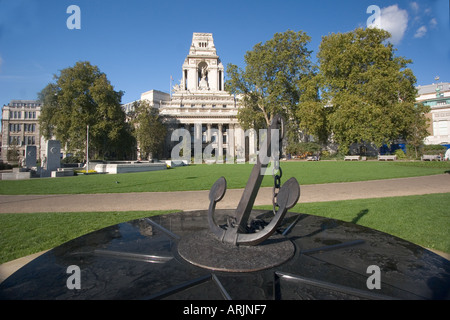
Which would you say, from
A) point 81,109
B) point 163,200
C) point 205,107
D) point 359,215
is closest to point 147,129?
point 81,109

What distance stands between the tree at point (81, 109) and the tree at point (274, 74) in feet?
66.8

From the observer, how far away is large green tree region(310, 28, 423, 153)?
32.1 metres

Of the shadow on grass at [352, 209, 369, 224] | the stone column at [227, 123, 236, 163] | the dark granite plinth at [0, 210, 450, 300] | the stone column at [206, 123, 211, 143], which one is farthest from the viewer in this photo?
the stone column at [206, 123, 211, 143]

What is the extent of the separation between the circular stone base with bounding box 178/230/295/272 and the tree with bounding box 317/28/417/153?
33982 millimetres

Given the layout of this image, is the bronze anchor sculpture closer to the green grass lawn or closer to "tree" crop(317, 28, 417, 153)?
the green grass lawn

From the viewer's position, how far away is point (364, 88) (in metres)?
33.9

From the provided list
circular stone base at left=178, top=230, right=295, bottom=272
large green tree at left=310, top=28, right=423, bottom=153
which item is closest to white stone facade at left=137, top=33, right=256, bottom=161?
large green tree at left=310, top=28, right=423, bottom=153

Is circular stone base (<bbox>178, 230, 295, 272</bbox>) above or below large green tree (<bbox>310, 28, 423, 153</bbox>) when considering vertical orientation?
below

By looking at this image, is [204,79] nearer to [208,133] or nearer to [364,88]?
[208,133]

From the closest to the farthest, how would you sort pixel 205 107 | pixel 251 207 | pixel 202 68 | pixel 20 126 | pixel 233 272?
pixel 233 272, pixel 251 207, pixel 205 107, pixel 202 68, pixel 20 126

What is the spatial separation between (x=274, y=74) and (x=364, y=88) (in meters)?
14.6

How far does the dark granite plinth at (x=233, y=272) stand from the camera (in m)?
1.90
